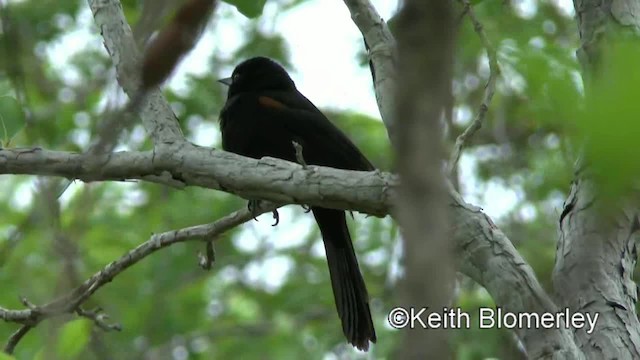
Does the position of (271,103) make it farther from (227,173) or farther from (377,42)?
(227,173)

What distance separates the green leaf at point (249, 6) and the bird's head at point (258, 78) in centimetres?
262

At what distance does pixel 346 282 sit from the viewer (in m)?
4.19

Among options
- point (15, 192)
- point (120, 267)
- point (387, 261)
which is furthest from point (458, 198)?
point (15, 192)

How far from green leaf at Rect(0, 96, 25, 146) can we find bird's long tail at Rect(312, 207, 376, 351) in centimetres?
154

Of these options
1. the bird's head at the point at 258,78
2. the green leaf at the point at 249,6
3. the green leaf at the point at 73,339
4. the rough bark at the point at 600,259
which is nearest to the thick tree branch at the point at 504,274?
the rough bark at the point at 600,259

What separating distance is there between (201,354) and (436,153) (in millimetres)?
7234

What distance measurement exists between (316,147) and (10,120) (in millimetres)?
1685

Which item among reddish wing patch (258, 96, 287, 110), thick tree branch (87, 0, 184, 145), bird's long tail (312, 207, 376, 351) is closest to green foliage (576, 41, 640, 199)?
thick tree branch (87, 0, 184, 145)

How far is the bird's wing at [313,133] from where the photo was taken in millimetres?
4332

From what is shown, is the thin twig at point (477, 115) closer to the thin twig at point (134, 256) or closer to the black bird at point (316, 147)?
the thin twig at point (134, 256)

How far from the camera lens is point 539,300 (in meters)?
2.38

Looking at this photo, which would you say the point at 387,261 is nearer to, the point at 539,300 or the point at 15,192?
the point at 15,192

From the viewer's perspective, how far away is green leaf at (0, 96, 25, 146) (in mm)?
3059

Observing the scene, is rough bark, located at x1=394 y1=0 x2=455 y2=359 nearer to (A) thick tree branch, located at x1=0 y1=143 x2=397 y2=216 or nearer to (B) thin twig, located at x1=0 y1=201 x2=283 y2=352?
(A) thick tree branch, located at x1=0 y1=143 x2=397 y2=216
